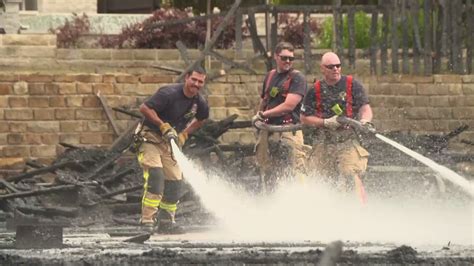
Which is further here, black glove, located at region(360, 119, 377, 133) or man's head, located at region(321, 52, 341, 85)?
man's head, located at region(321, 52, 341, 85)

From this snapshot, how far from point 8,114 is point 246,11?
3986 millimetres

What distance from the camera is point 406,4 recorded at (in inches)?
916

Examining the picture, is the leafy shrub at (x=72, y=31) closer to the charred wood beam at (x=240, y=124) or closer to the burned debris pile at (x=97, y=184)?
the burned debris pile at (x=97, y=184)

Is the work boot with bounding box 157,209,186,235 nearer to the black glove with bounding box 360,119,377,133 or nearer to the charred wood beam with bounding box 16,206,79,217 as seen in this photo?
the charred wood beam with bounding box 16,206,79,217

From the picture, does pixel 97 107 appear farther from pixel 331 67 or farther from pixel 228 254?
pixel 228 254

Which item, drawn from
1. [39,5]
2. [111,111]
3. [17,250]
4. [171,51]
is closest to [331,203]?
[17,250]

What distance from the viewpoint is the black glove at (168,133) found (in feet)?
47.2

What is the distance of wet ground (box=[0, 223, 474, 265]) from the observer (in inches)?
414

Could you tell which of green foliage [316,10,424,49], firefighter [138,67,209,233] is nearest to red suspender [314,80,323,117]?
firefighter [138,67,209,233]

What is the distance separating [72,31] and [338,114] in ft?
35.8

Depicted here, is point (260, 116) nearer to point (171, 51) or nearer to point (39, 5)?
point (171, 51)

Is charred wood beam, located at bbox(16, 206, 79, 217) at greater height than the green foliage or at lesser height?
lesser

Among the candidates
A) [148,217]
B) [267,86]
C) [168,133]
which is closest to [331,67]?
[267,86]

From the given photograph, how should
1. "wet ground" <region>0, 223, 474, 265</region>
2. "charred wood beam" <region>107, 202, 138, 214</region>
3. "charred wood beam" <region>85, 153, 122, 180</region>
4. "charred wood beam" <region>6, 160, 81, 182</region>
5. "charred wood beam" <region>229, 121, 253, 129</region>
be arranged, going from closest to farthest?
"wet ground" <region>0, 223, 474, 265</region>, "charred wood beam" <region>107, 202, 138, 214</region>, "charred wood beam" <region>85, 153, 122, 180</region>, "charred wood beam" <region>6, 160, 81, 182</region>, "charred wood beam" <region>229, 121, 253, 129</region>
